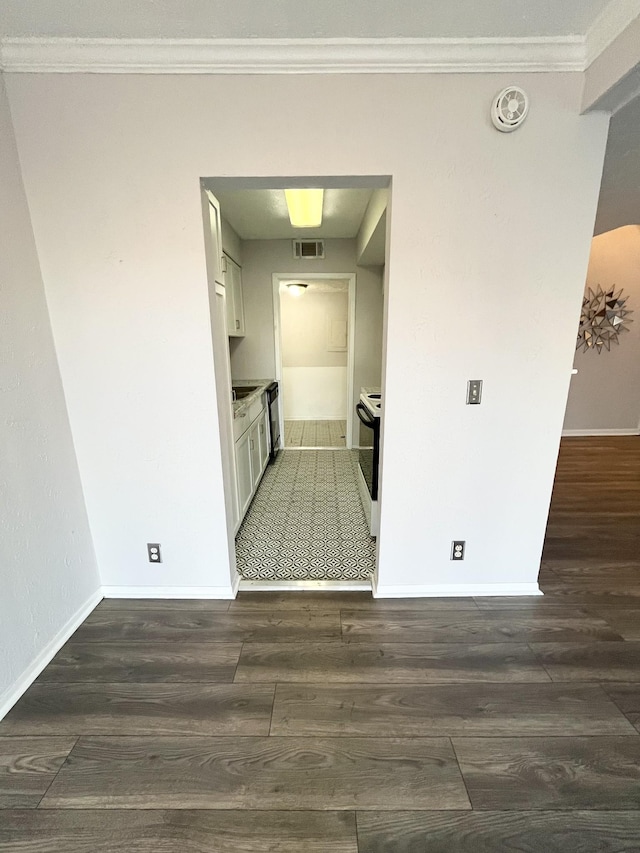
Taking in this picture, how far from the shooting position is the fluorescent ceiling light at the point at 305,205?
2643 mm

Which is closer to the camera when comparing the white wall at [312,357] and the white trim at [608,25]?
the white trim at [608,25]

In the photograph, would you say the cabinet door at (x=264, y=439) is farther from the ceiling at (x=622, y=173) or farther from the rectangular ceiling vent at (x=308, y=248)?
the ceiling at (x=622, y=173)

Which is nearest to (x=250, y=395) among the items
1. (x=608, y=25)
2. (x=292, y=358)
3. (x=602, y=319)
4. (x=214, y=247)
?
(x=214, y=247)

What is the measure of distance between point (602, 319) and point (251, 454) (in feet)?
17.5

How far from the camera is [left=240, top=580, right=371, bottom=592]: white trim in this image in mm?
2127

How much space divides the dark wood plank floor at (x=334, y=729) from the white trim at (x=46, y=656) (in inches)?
2.0

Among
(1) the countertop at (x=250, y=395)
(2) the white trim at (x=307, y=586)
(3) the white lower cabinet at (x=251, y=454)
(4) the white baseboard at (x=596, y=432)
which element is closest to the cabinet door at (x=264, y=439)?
(3) the white lower cabinet at (x=251, y=454)

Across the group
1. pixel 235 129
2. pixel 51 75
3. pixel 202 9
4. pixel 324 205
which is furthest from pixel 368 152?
pixel 324 205

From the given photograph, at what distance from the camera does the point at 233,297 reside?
3.88m

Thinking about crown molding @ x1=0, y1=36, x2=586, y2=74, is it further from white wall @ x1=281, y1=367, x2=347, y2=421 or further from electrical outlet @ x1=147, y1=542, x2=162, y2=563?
white wall @ x1=281, y1=367, x2=347, y2=421

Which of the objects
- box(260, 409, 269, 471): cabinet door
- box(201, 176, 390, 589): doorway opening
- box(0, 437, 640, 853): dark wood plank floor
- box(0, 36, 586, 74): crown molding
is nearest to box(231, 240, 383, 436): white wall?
box(201, 176, 390, 589): doorway opening

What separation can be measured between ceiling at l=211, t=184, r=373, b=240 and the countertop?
5.21 ft

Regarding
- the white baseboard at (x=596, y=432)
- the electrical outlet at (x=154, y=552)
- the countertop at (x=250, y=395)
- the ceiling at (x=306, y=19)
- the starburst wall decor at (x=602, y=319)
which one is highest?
the ceiling at (x=306, y=19)

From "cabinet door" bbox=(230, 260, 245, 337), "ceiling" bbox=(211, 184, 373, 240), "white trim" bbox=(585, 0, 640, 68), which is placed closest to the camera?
"white trim" bbox=(585, 0, 640, 68)
